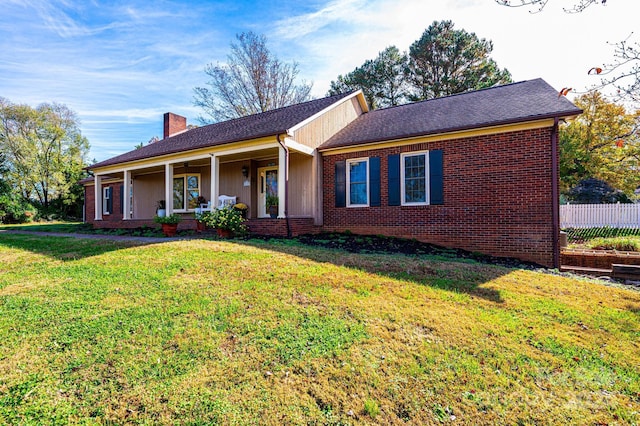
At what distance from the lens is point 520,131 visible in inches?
310

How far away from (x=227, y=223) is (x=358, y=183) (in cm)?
415

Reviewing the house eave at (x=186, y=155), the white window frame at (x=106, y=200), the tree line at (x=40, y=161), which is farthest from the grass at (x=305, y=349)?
the tree line at (x=40, y=161)

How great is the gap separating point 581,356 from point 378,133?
26.3 ft

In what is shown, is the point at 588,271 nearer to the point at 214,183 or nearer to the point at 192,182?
the point at 214,183

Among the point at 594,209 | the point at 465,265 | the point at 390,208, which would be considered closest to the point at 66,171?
the point at 390,208

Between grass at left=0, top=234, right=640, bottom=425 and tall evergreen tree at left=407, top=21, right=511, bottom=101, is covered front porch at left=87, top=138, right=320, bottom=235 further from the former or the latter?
tall evergreen tree at left=407, top=21, right=511, bottom=101

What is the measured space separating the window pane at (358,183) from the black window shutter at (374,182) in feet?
0.85

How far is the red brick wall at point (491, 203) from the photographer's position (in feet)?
25.0

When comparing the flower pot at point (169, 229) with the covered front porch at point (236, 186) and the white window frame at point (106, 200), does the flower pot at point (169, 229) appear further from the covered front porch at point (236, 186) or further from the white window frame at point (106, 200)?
the white window frame at point (106, 200)

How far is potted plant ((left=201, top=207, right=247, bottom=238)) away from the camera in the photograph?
8.93 meters

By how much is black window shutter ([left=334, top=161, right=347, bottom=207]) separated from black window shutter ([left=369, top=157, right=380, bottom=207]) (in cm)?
88

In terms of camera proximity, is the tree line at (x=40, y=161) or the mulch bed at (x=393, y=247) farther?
the tree line at (x=40, y=161)

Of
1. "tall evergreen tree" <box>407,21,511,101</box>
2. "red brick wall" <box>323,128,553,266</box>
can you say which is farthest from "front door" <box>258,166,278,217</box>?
"tall evergreen tree" <box>407,21,511,101</box>

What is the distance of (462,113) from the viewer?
973 cm
